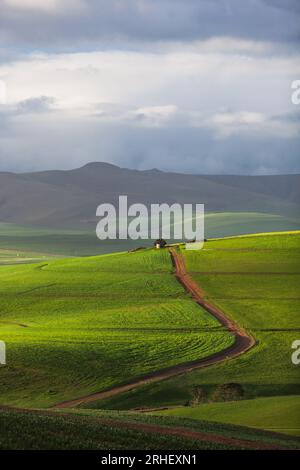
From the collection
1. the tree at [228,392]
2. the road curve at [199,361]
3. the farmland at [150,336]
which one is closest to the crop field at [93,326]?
the farmland at [150,336]

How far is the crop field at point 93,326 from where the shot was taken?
47.7 meters

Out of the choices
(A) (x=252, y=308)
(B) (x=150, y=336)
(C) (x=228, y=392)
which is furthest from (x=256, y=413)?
(A) (x=252, y=308)

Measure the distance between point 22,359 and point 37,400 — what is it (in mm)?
5846

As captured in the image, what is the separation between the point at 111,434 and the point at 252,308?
4596 cm

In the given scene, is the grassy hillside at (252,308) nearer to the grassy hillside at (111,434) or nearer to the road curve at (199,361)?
the road curve at (199,361)

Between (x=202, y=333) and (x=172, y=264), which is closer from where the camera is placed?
(x=202, y=333)

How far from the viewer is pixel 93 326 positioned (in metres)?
62.0

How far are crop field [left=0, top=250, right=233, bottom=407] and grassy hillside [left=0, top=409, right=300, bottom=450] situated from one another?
17389 mm

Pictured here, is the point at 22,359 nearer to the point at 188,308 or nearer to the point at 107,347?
the point at 107,347

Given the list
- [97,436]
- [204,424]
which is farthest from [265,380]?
[97,436]

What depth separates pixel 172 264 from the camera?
288 ft

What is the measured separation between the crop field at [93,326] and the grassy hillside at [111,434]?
57.1ft

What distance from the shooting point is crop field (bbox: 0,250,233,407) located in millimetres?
47656

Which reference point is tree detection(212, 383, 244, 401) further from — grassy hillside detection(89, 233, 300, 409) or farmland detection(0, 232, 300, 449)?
grassy hillside detection(89, 233, 300, 409)
